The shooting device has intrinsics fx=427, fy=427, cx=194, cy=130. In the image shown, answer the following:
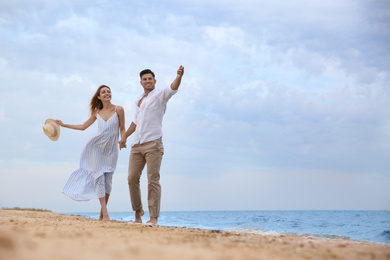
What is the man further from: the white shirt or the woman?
the woman

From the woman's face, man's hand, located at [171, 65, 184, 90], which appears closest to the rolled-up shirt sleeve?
the woman's face

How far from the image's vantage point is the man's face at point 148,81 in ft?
23.9

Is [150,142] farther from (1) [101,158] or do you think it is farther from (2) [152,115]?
(1) [101,158]

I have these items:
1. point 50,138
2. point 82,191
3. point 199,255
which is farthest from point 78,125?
point 199,255

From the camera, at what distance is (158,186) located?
711 cm

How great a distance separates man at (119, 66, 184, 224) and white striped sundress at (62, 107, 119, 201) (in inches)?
26.3

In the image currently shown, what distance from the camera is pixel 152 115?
714cm

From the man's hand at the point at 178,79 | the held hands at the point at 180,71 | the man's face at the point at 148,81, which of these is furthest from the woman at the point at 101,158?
the held hands at the point at 180,71

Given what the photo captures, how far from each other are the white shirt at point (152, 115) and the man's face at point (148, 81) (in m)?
0.11

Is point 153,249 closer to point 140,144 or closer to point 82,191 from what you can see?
point 140,144

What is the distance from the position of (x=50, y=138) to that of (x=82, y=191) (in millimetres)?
1221

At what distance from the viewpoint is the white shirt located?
711 cm

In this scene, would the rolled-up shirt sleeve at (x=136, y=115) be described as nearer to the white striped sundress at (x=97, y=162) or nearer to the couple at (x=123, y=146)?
the couple at (x=123, y=146)

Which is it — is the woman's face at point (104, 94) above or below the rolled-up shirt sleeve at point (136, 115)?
above
